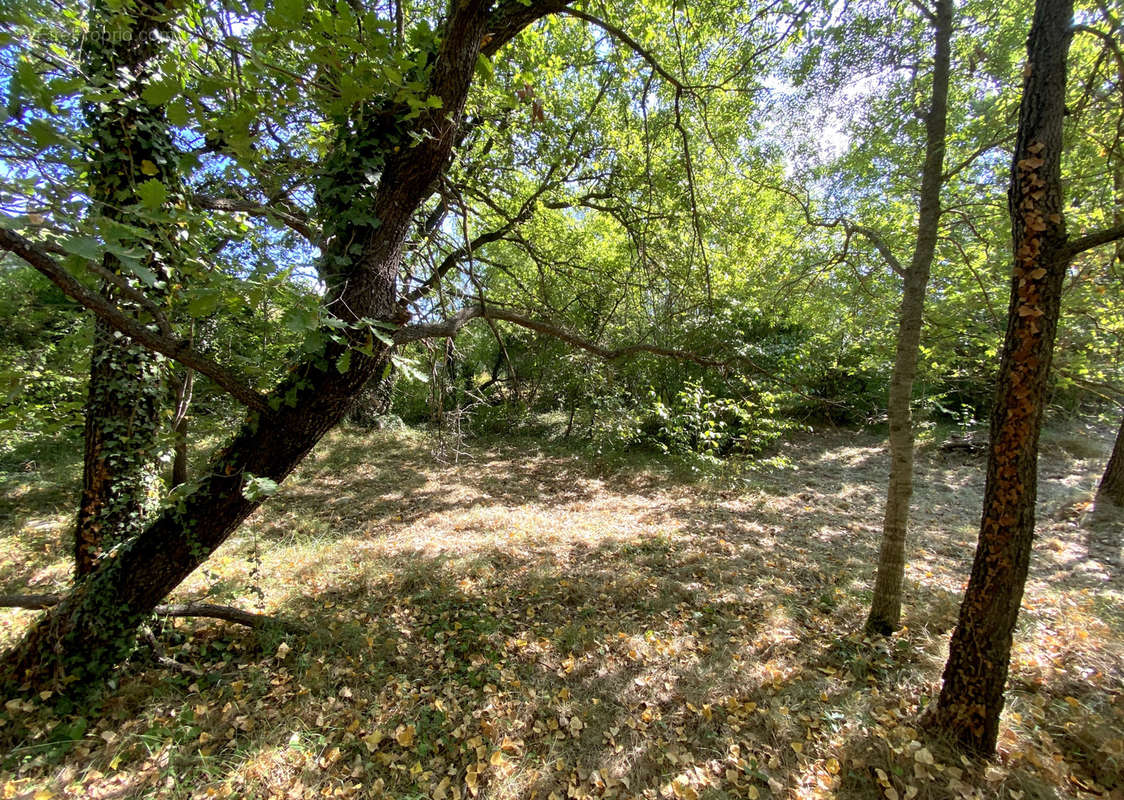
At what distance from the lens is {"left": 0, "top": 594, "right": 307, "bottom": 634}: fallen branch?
2514 mm

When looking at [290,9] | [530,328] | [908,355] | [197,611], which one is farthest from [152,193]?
[908,355]

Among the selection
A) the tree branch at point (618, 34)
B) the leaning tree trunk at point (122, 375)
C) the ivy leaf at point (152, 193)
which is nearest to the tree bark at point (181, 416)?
the leaning tree trunk at point (122, 375)

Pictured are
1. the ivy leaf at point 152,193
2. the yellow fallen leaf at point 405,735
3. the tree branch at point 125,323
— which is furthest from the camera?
the yellow fallen leaf at point 405,735

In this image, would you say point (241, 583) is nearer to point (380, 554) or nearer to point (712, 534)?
point (380, 554)

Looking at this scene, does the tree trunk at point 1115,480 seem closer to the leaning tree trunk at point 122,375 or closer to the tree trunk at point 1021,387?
the tree trunk at point 1021,387

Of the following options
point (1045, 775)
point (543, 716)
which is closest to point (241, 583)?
point (543, 716)

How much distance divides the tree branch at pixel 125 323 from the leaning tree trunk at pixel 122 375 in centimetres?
98

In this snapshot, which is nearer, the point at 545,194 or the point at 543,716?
the point at 543,716

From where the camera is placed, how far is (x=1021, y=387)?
2121 millimetres

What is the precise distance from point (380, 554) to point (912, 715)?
474 centimetres

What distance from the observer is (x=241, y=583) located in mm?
3824

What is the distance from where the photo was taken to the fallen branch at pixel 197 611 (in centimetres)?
251

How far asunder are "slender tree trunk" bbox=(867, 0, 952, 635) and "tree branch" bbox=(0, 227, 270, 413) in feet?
14.0

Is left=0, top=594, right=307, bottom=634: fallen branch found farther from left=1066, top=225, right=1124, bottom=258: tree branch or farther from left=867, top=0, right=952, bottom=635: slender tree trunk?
left=1066, top=225, right=1124, bottom=258: tree branch
